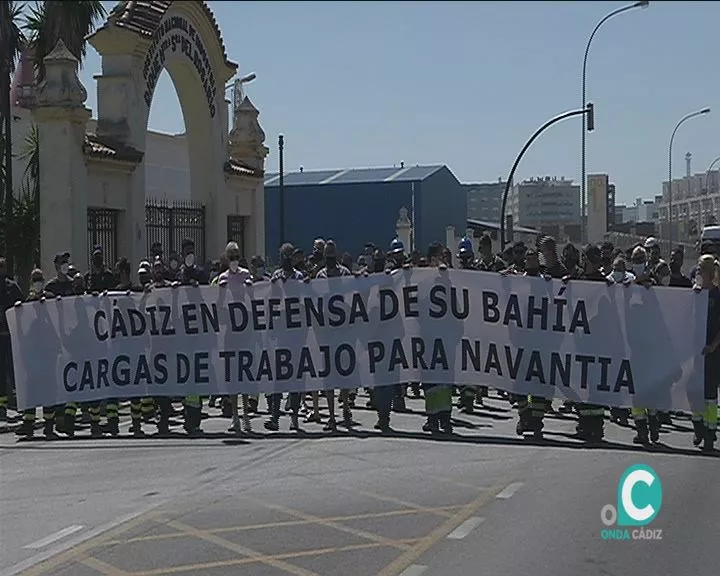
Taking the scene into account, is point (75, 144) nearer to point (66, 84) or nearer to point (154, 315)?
point (66, 84)

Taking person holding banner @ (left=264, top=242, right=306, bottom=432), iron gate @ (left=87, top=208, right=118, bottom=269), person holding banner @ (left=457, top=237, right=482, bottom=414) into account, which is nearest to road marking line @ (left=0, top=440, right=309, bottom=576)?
person holding banner @ (left=264, top=242, right=306, bottom=432)

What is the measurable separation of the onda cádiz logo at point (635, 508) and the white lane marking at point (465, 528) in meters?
0.90

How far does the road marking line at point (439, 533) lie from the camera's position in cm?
712

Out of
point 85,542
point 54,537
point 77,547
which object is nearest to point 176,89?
point 54,537

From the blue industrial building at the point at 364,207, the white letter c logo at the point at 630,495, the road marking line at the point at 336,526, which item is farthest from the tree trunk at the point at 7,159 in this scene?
the blue industrial building at the point at 364,207

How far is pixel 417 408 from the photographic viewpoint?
14.6m

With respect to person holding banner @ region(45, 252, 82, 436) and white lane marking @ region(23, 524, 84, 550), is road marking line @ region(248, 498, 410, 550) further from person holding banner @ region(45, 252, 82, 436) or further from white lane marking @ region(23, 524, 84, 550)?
person holding banner @ region(45, 252, 82, 436)

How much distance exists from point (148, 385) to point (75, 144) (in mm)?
6909

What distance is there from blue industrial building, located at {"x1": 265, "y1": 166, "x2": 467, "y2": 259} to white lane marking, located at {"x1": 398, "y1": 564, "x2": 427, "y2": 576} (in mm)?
51950

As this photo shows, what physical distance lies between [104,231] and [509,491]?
12.3m

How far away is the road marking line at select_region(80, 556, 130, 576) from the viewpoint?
7130 mm

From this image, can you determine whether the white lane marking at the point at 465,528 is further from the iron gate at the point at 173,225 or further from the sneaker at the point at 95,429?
the iron gate at the point at 173,225

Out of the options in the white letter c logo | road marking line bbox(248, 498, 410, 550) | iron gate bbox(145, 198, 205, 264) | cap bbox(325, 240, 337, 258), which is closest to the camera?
road marking line bbox(248, 498, 410, 550)

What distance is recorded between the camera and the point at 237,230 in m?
26.2
